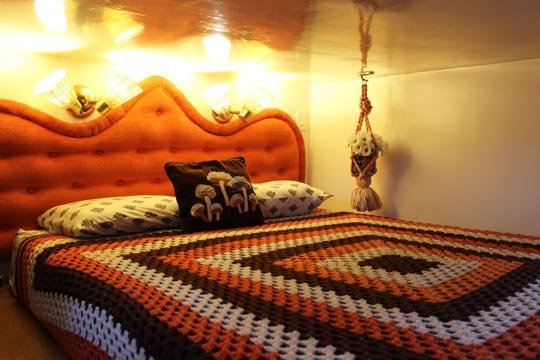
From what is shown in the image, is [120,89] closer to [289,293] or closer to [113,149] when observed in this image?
[113,149]

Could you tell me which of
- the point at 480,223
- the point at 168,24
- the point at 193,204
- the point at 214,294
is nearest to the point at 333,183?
the point at 480,223

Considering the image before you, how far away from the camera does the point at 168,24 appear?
175 centimetres

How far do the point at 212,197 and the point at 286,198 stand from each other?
507 millimetres

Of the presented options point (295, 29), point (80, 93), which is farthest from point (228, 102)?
point (295, 29)

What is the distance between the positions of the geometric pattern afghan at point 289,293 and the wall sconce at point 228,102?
1.03m

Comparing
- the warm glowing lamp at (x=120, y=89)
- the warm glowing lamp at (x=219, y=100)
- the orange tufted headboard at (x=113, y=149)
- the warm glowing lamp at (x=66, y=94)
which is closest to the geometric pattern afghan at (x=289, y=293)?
the orange tufted headboard at (x=113, y=149)

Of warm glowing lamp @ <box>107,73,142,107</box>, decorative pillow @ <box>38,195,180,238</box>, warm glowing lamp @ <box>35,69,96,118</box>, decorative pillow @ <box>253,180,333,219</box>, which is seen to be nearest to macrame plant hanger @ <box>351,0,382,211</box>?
decorative pillow @ <box>253,180,333,219</box>

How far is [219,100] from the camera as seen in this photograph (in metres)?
2.84

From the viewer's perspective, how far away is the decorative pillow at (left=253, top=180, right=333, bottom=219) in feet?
8.11

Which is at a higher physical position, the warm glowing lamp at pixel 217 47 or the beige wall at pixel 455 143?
the warm glowing lamp at pixel 217 47

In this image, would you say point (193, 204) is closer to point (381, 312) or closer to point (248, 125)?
point (248, 125)

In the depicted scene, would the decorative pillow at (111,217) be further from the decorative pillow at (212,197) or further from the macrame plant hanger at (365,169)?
the macrame plant hanger at (365,169)

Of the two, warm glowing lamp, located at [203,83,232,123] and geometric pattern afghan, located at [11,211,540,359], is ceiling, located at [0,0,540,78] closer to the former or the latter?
warm glowing lamp, located at [203,83,232,123]

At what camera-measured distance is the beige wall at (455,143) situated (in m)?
2.35
